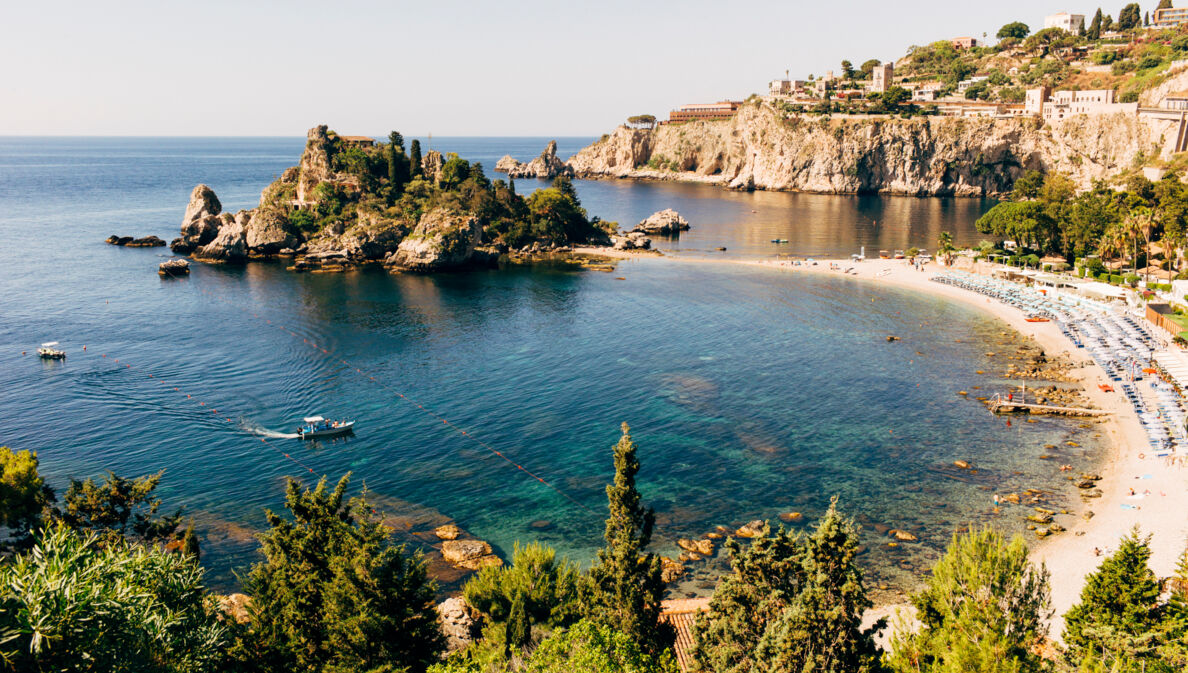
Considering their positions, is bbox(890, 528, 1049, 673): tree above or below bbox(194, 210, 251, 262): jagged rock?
below

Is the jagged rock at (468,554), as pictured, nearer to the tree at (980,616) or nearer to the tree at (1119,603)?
the tree at (980,616)

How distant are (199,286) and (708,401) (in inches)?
2935

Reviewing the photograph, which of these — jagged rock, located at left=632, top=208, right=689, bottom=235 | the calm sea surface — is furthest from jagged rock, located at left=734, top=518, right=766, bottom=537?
jagged rock, located at left=632, top=208, right=689, bottom=235

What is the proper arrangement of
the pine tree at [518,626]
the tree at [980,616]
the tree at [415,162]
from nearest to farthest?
the tree at [980,616], the pine tree at [518,626], the tree at [415,162]

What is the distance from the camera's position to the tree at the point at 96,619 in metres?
15.7

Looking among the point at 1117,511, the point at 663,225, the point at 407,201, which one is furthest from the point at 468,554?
the point at 663,225

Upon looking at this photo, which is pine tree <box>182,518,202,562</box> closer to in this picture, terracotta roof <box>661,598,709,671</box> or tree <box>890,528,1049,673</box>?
terracotta roof <box>661,598,709,671</box>

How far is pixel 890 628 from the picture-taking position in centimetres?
3022

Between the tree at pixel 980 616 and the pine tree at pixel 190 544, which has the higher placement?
the tree at pixel 980 616

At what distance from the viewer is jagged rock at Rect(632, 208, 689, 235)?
448 ft

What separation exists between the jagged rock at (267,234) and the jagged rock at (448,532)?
3538 inches

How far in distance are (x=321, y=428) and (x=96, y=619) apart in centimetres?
3365

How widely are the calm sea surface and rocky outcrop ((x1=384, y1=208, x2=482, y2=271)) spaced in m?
4.32

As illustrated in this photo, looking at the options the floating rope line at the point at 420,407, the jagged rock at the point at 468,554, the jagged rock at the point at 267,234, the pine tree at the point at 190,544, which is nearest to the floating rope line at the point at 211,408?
the floating rope line at the point at 420,407
